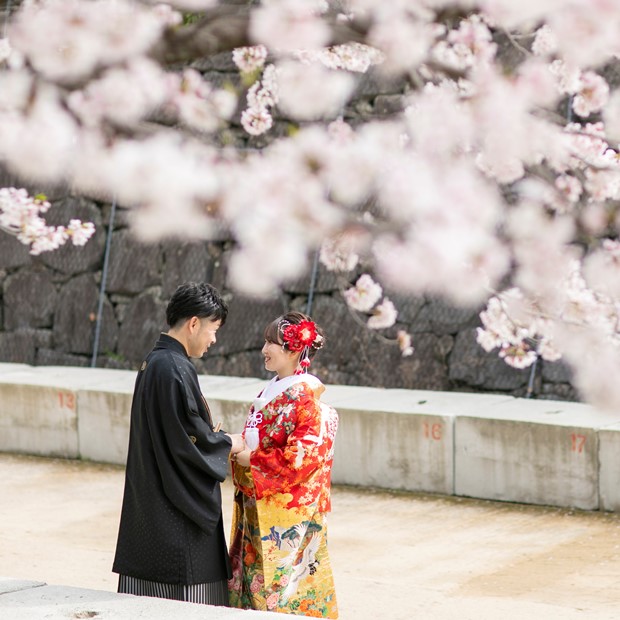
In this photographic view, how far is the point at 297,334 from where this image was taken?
175 inches

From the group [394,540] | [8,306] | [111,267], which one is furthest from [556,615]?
[8,306]

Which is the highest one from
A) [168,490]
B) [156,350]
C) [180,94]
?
[180,94]

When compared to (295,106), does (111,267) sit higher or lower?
lower

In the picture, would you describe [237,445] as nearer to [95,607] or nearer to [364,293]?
[95,607]

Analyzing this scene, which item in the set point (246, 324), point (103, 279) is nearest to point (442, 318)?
point (246, 324)

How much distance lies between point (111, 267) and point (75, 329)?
71 centimetres

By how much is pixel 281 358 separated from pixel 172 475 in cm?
57

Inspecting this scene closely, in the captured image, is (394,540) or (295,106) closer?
(394,540)

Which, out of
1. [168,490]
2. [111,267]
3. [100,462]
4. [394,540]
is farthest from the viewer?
[111,267]

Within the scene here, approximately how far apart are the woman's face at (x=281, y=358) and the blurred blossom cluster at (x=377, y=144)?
2.25 ft

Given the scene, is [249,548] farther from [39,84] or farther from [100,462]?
[100,462]

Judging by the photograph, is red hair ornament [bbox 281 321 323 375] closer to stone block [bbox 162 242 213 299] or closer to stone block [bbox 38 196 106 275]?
stone block [bbox 162 242 213 299]

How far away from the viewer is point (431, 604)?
5609mm

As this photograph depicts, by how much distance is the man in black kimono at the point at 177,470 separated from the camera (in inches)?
166
